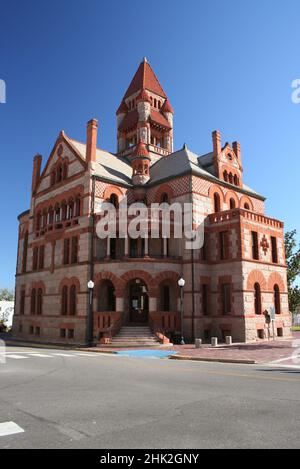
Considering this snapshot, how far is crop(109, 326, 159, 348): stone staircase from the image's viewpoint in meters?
25.1

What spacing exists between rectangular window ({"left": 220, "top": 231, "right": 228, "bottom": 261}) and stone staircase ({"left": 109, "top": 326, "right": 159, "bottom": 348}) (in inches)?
320

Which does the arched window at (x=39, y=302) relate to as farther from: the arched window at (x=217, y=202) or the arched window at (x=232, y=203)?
the arched window at (x=232, y=203)

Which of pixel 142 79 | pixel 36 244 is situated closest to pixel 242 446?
pixel 36 244

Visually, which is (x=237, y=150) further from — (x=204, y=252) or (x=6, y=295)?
(x=6, y=295)

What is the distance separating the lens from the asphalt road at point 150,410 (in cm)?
531

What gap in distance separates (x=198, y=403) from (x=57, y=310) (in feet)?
88.5

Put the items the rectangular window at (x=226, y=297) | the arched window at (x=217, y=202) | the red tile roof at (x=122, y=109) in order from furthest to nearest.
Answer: the red tile roof at (x=122, y=109), the arched window at (x=217, y=202), the rectangular window at (x=226, y=297)

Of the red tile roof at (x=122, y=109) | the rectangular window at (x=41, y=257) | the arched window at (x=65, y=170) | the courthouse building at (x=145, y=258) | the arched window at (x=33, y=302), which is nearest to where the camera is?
the courthouse building at (x=145, y=258)

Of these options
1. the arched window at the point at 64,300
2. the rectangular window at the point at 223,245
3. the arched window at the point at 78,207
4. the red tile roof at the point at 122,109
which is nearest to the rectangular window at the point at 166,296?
the rectangular window at the point at 223,245

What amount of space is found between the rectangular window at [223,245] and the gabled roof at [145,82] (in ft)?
81.6

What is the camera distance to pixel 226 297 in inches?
1138

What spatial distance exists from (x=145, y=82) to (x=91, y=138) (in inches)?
711

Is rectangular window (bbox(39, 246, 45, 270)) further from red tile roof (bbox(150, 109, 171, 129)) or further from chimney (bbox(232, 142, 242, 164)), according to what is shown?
chimney (bbox(232, 142, 242, 164))

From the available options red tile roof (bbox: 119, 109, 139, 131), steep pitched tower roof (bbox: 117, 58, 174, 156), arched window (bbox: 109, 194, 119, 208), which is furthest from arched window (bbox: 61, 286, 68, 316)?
red tile roof (bbox: 119, 109, 139, 131)
